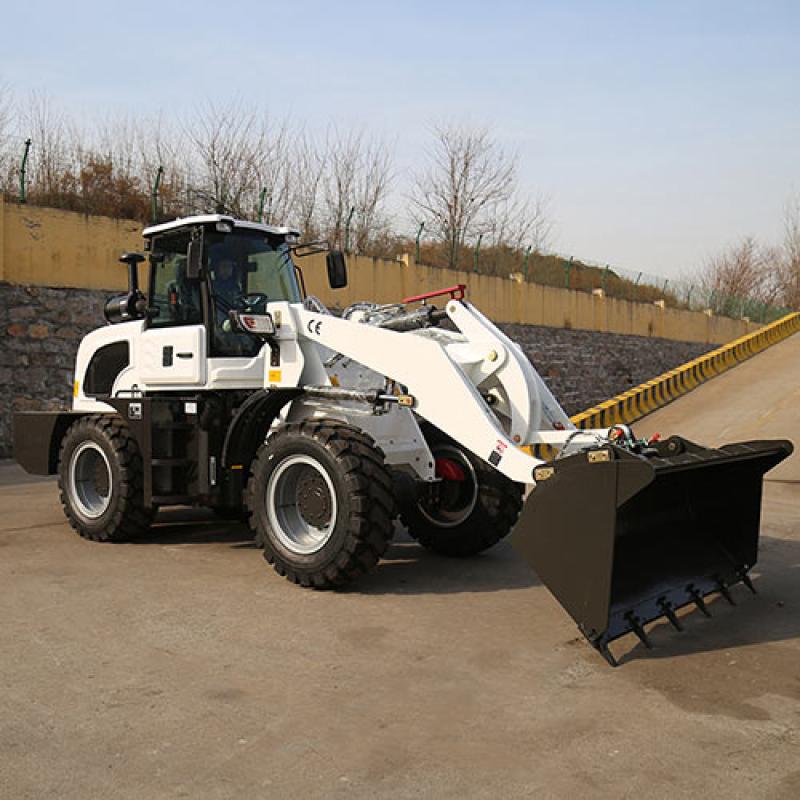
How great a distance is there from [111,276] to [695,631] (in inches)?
468

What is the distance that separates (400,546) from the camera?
746 cm

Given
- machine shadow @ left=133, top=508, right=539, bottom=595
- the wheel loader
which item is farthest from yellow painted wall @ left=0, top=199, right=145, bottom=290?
machine shadow @ left=133, top=508, right=539, bottom=595

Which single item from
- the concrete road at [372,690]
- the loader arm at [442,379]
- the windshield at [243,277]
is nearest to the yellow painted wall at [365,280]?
the windshield at [243,277]

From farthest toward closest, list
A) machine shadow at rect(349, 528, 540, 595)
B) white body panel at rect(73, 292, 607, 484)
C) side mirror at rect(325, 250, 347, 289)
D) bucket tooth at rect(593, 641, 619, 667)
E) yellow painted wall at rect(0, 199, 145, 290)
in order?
yellow painted wall at rect(0, 199, 145, 290) < side mirror at rect(325, 250, 347, 289) < machine shadow at rect(349, 528, 540, 595) < white body panel at rect(73, 292, 607, 484) < bucket tooth at rect(593, 641, 619, 667)

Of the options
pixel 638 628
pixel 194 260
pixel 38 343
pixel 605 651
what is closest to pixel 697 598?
pixel 638 628

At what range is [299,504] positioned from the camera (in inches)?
241

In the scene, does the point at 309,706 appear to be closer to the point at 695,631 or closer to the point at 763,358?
the point at 695,631

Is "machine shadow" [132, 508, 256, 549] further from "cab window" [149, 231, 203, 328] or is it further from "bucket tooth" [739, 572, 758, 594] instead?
"bucket tooth" [739, 572, 758, 594]

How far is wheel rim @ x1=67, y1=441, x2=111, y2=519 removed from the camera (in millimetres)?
7623

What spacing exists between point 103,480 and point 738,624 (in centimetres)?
513

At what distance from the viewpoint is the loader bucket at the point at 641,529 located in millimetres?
4535

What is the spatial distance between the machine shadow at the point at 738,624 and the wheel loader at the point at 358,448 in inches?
5.5

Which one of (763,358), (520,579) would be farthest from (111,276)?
(763,358)

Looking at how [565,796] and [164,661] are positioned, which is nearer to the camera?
[565,796]
